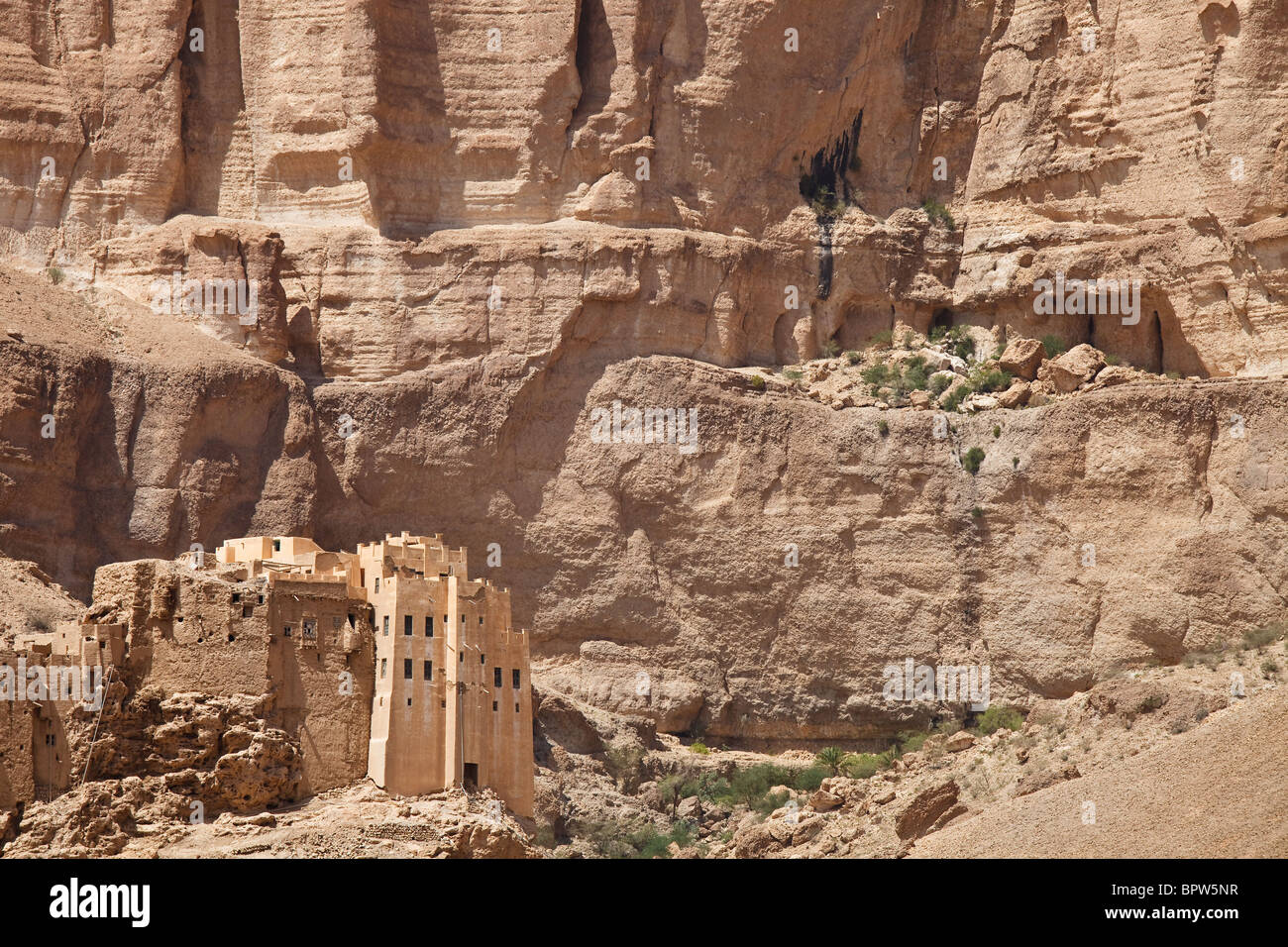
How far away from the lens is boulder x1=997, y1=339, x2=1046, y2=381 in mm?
73312

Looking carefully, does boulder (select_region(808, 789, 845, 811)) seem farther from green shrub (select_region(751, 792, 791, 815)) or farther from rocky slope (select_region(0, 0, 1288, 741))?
rocky slope (select_region(0, 0, 1288, 741))

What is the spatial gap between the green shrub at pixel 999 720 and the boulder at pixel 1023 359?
29.4 feet

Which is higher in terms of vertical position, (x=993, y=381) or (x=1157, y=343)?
(x=1157, y=343)

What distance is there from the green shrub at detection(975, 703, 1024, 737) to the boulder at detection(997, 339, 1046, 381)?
897cm

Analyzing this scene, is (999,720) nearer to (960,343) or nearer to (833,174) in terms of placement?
(960,343)

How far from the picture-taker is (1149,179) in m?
74.2

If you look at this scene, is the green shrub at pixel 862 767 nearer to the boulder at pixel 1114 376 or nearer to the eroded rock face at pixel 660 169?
the boulder at pixel 1114 376

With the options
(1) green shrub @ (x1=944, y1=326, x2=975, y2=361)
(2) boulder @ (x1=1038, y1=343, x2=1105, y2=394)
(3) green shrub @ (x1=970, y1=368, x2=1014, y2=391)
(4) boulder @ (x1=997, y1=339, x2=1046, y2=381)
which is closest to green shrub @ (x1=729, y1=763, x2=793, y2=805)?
(3) green shrub @ (x1=970, y1=368, x2=1014, y2=391)

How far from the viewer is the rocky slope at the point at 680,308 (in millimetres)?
68938

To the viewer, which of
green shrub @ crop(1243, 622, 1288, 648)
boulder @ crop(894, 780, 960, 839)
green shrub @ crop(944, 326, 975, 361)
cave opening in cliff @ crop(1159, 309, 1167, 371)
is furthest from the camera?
green shrub @ crop(944, 326, 975, 361)

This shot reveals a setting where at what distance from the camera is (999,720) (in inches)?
2655

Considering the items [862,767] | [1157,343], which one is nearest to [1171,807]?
[862,767]

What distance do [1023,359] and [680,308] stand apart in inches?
316

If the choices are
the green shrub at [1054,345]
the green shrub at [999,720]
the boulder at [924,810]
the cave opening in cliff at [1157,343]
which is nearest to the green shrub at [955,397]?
the green shrub at [1054,345]
